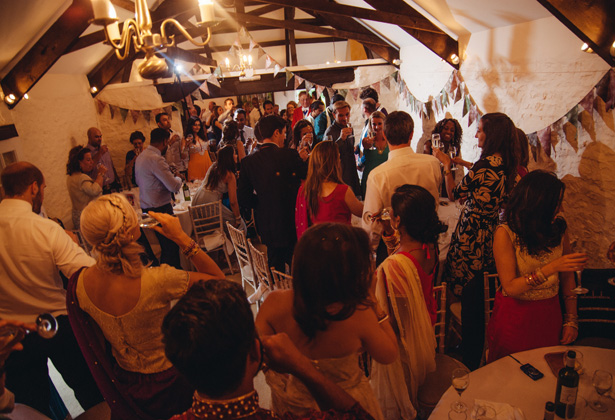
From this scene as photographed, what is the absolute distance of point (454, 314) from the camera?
99.4 inches

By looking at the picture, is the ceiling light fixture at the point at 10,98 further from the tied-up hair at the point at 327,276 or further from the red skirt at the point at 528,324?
the red skirt at the point at 528,324

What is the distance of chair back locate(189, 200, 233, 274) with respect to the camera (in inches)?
164

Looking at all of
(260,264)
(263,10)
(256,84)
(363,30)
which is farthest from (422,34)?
(263,10)

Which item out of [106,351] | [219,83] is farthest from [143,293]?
[219,83]

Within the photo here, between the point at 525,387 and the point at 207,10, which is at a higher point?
the point at 207,10

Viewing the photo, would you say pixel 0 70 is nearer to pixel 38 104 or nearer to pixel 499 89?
pixel 38 104

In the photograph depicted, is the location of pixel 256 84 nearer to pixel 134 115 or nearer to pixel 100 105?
pixel 134 115

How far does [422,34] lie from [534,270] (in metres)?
3.42

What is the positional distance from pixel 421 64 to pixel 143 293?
540 centimetres

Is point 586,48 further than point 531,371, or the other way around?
point 586,48

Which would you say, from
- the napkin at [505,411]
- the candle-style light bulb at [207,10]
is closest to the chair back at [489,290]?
the napkin at [505,411]

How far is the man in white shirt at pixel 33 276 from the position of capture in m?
1.90

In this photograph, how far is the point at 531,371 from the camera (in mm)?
1550

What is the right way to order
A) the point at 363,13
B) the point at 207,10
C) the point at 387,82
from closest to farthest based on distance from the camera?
the point at 207,10 → the point at 363,13 → the point at 387,82
